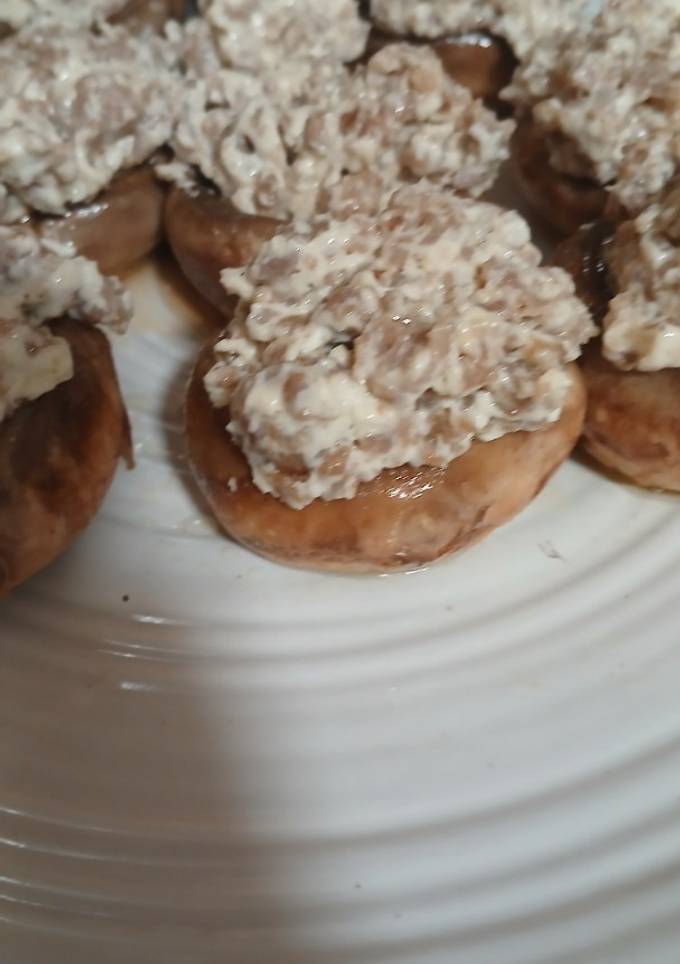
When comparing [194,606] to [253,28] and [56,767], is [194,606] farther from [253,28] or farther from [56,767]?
[253,28]

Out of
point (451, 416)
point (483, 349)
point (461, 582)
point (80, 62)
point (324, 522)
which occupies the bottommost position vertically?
point (461, 582)

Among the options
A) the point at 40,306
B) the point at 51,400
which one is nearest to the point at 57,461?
the point at 51,400

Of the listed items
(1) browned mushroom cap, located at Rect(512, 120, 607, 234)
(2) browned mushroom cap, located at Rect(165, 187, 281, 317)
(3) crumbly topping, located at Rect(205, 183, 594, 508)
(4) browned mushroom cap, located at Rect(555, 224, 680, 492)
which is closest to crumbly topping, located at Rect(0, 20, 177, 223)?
(2) browned mushroom cap, located at Rect(165, 187, 281, 317)

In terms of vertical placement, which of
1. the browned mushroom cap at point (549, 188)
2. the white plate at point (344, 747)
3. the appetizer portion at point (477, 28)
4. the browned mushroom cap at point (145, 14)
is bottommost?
the white plate at point (344, 747)

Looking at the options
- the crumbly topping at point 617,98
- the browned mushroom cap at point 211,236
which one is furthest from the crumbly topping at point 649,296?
the browned mushroom cap at point 211,236

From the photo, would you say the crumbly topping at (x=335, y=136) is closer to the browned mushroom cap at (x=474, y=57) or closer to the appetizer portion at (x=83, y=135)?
the appetizer portion at (x=83, y=135)

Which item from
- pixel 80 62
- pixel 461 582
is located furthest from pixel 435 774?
pixel 80 62
